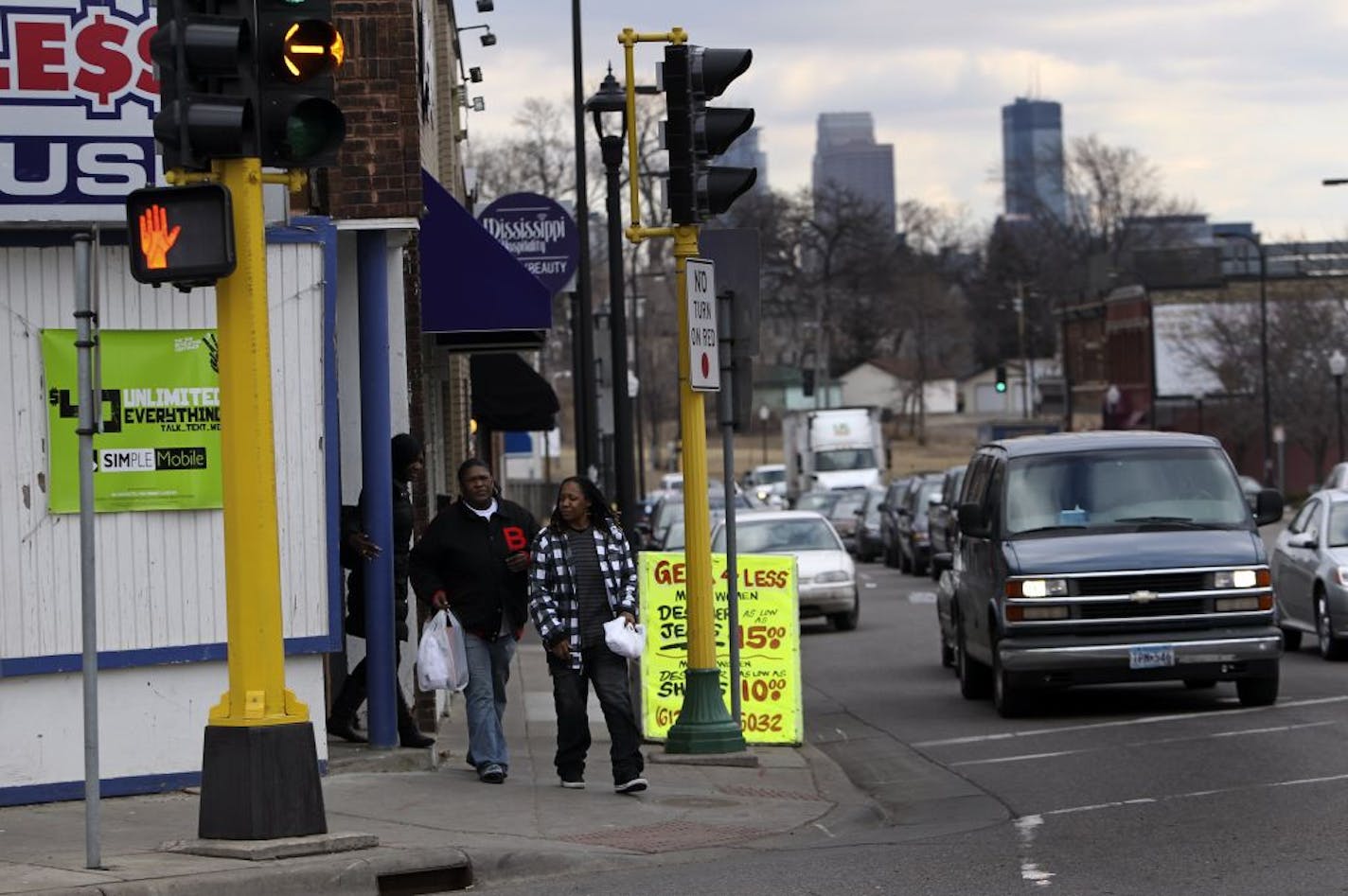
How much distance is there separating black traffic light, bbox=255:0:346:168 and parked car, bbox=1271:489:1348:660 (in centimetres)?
1344

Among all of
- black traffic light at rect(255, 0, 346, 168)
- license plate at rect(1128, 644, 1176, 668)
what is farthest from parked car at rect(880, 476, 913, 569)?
black traffic light at rect(255, 0, 346, 168)

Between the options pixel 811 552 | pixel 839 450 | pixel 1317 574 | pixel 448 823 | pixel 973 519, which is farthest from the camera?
pixel 839 450

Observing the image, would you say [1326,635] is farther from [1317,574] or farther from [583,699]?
[583,699]

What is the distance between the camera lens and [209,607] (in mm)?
12461

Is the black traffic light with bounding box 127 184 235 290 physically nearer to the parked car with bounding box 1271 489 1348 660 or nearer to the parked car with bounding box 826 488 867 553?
the parked car with bounding box 1271 489 1348 660

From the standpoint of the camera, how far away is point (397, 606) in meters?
13.8

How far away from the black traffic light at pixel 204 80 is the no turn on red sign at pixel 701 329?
15.9 feet

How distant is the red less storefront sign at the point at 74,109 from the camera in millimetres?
11977

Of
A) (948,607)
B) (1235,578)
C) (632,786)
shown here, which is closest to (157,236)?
(632,786)

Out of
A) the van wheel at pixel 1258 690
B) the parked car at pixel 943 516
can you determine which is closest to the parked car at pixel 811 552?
the parked car at pixel 943 516

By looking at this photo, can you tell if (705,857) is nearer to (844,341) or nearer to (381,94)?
(381,94)

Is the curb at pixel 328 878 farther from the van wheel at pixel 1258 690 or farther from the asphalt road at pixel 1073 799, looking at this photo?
the van wheel at pixel 1258 690

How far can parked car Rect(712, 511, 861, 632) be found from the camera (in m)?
27.5

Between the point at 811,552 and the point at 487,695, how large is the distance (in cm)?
1495
